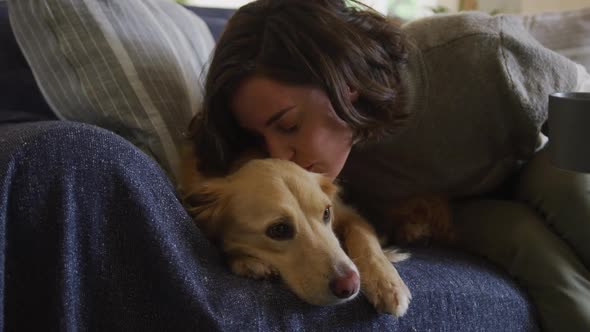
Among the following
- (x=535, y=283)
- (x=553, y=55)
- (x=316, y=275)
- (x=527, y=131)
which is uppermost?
(x=553, y=55)

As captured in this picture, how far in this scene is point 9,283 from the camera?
704 millimetres

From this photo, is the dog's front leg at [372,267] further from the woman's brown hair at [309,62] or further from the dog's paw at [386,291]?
the woman's brown hair at [309,62]

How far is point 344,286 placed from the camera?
0.89 m

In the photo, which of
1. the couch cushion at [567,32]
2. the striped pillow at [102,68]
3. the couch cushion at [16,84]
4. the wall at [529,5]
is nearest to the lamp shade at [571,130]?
the striped pillow at [102,68]

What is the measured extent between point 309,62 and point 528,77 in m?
0.51

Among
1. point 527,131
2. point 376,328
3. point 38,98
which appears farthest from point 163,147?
point 527,131

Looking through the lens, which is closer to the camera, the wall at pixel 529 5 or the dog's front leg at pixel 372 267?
the dog's front leg at pixel 372 267

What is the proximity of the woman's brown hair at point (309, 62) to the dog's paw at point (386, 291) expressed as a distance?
1.15ft

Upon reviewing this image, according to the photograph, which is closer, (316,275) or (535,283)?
(316,275)

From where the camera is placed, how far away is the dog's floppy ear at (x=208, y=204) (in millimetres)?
1053

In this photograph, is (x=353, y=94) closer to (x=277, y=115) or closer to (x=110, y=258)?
(x=277, y=115)

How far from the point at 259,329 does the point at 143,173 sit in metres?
0.30

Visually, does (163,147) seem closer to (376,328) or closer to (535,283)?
(376,328)

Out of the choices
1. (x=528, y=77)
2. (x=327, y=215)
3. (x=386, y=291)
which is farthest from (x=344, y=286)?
(x=528, y=77)
